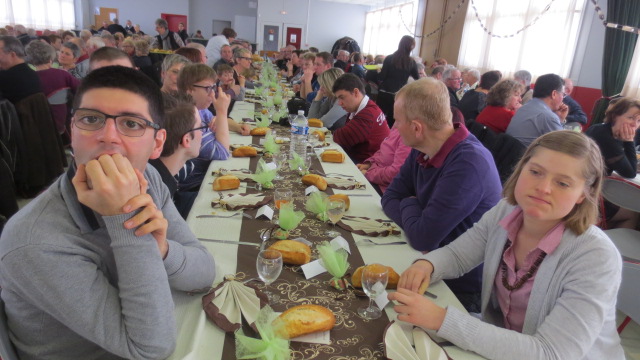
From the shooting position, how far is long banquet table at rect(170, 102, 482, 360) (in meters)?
1.06

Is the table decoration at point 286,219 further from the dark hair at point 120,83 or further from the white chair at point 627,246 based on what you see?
the white chair at point 627,246

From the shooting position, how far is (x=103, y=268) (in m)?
0.98

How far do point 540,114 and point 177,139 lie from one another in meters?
3.51

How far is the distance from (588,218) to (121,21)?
2042 cm

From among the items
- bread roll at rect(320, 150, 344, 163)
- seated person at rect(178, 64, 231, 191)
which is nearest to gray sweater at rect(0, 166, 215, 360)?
seated person at rect(178, 64, 231, 191)

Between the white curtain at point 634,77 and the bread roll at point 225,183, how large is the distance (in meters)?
6.13

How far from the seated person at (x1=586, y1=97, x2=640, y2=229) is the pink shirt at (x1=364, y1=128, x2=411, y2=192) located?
1.77m

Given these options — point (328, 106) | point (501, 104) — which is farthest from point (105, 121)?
point (501, 104)

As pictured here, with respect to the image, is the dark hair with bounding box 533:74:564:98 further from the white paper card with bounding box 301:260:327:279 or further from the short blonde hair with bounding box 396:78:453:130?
the white paper card with bounding box 301:260:327:279

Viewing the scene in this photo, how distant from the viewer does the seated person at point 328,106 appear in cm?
415

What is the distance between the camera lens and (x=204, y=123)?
2.91 meters

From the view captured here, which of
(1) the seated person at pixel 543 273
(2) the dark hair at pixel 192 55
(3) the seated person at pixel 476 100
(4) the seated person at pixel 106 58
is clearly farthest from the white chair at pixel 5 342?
(3) the seated person at pixel 476 100

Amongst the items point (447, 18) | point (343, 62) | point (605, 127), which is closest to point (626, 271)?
point (605, 127)

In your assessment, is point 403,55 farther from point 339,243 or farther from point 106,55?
point 339,243
